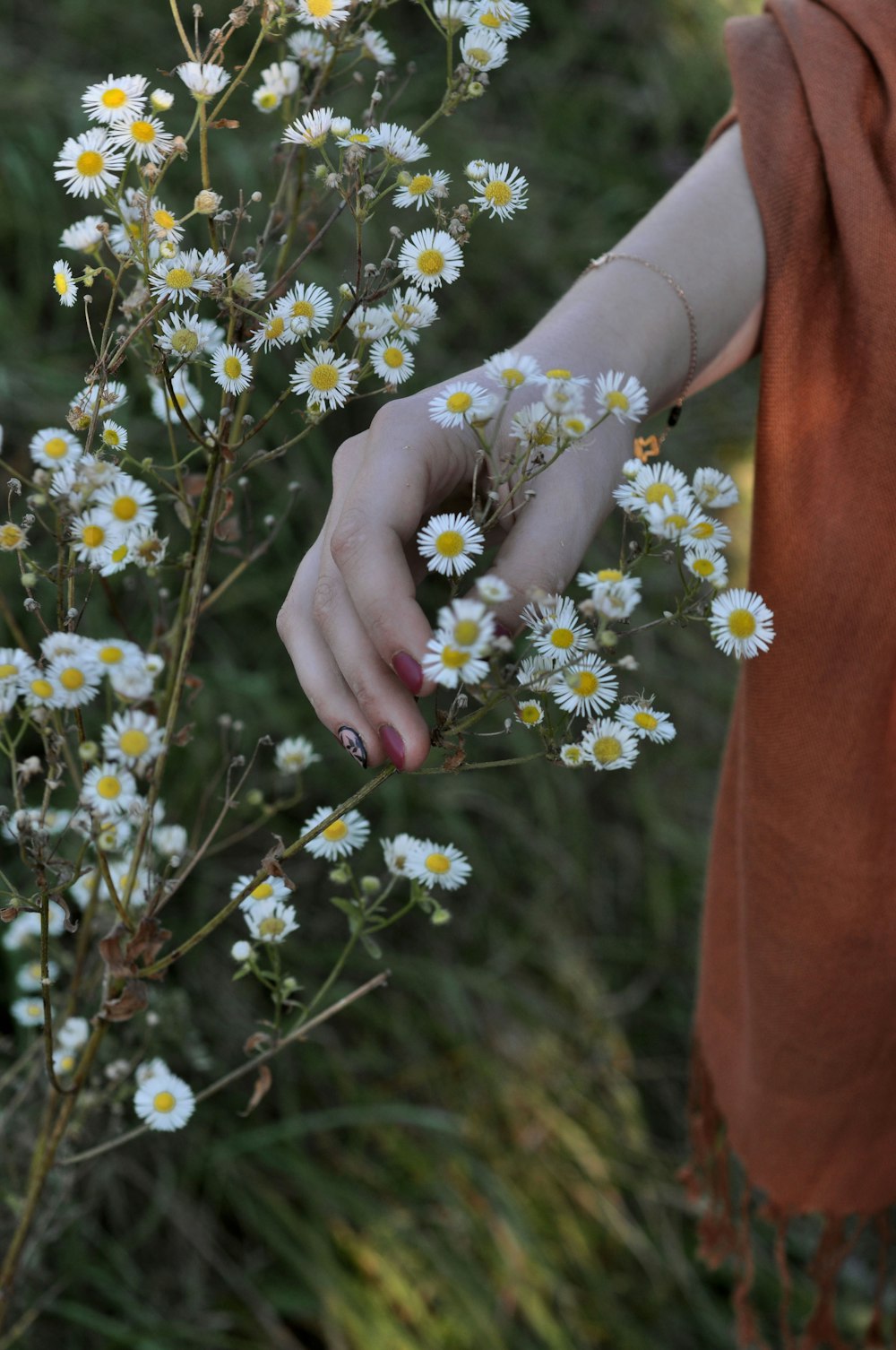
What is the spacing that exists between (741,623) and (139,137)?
12.3 inches

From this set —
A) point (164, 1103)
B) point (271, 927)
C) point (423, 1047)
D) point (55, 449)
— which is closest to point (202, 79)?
point (55, 449)

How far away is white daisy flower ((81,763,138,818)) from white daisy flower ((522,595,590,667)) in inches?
→ 6.8

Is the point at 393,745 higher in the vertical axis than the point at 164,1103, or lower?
higher

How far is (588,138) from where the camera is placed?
2371 mm

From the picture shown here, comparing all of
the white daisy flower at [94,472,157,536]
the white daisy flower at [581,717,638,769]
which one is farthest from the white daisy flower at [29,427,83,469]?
the white daisy flower at [581,717,638,769]

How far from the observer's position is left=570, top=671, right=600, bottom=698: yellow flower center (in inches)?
17.7

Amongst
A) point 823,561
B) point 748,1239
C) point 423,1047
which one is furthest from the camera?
point 423,1047

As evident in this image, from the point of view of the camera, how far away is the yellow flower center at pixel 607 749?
1.48 ft

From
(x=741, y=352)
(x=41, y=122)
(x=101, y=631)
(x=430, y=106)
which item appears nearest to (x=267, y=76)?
(x=741, y=352)

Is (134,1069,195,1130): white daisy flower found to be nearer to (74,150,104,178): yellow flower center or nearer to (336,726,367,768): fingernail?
(336,726,367,768): fingernail

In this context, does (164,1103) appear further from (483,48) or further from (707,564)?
(483,48)

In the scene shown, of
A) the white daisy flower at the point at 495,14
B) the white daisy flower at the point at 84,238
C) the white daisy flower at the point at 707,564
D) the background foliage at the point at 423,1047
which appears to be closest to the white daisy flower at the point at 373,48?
the white daisy flower at the point at 495,14

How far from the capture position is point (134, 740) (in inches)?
16.8

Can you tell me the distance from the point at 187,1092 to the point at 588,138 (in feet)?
7.40
